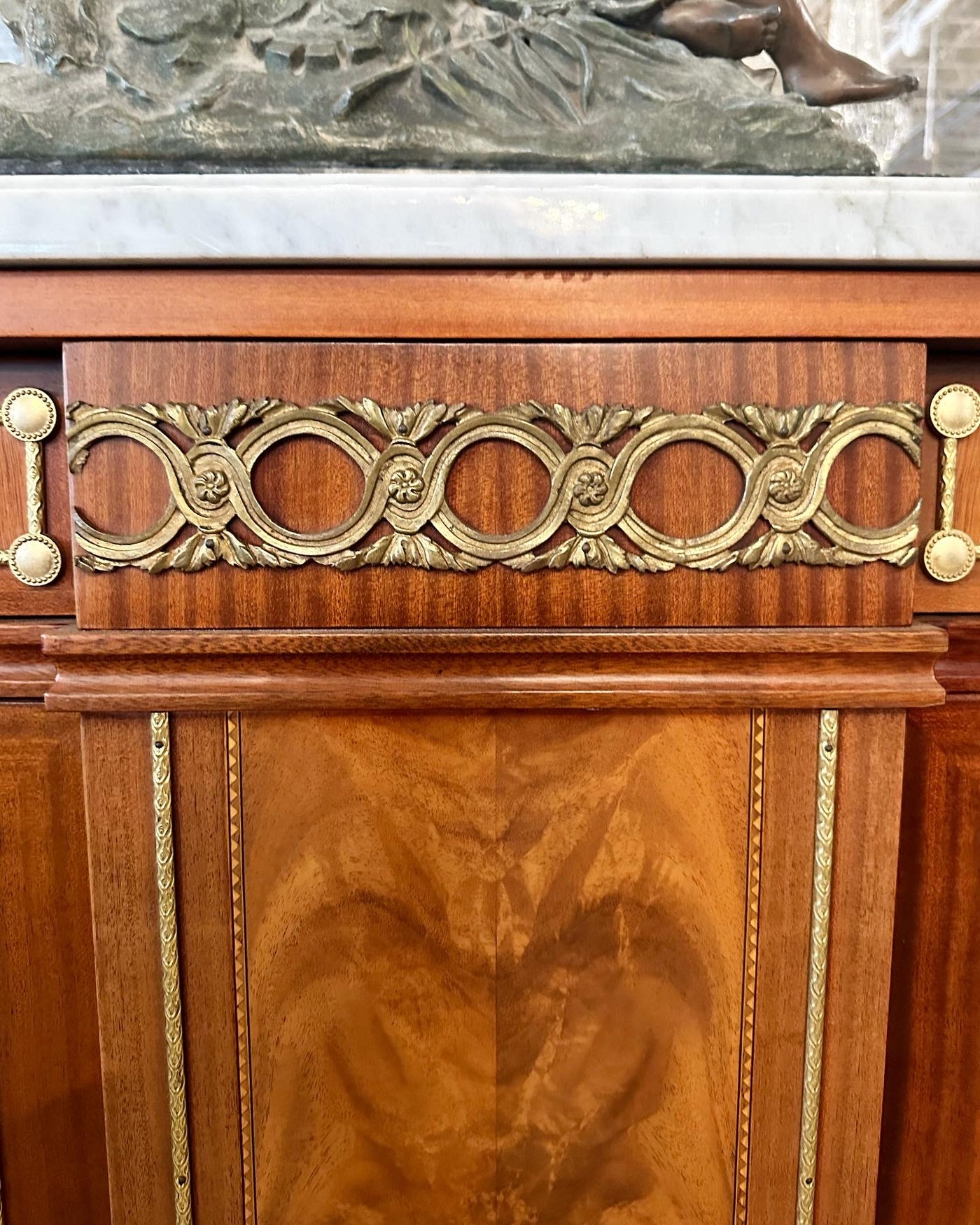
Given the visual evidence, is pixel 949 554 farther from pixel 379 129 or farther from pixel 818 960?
pixel 379 129

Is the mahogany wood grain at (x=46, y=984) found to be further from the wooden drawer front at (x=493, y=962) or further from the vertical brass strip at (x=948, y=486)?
the vertical brass strip at (x=948, y=486)

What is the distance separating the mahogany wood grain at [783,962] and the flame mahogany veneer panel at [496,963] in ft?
0.04

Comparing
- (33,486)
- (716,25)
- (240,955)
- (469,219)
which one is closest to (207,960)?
(240,955)

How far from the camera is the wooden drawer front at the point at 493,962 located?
1.16 ft

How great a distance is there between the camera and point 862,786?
1.16 feet

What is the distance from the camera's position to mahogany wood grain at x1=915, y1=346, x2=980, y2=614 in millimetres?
359

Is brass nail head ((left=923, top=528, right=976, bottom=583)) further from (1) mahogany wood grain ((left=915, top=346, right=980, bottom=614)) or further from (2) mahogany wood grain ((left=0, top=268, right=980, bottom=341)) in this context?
(2) mahogany wood grain ((left=0, top=268, right=980, bottom=341))

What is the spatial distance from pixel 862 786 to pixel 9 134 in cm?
49

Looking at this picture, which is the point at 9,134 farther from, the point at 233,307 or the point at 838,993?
the point at 838,993

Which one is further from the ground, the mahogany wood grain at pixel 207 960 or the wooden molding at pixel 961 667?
the wooden molding at pixel 961 667

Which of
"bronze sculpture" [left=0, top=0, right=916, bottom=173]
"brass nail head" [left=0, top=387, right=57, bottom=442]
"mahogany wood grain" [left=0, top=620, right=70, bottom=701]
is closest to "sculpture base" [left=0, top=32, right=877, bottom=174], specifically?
"bronze sculpture" [left=0, top=0, right=916, bottom=173]

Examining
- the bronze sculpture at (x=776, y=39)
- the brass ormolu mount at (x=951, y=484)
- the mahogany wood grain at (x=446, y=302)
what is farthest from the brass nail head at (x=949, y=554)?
the bronze sculpture at (x=776, y=39)

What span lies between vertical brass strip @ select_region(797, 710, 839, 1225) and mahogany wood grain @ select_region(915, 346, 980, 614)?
0.09 metres

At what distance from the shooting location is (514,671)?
34 centimetres
